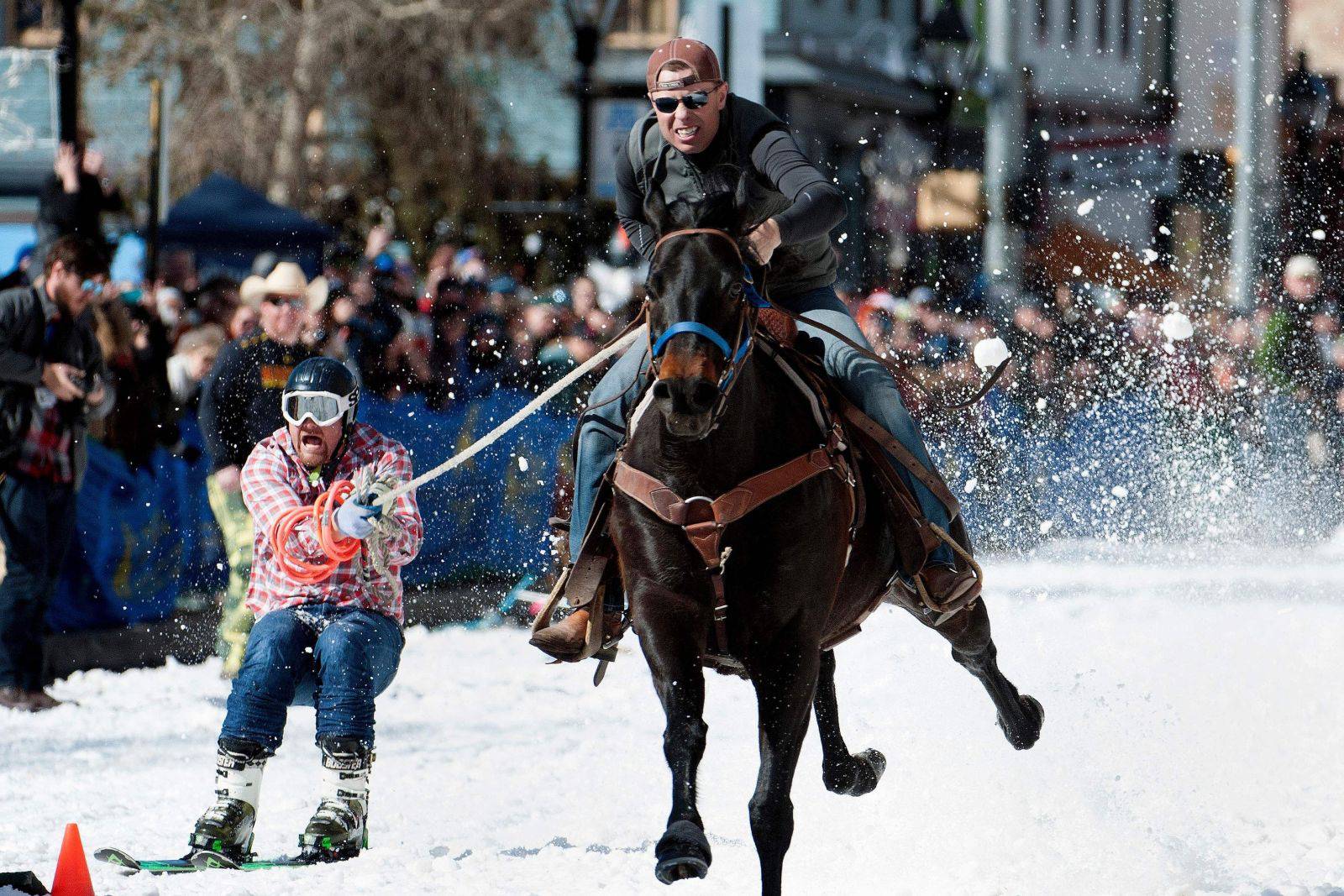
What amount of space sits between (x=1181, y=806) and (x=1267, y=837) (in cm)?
47

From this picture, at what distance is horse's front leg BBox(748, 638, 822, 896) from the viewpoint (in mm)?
5305

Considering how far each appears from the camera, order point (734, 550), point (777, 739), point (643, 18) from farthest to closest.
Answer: point (643, 18)
point (777, 739)
point (734, 550)

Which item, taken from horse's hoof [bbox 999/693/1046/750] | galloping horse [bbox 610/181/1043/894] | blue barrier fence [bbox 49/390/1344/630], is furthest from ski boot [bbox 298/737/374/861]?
blue barrier fence [bbox 49/390/1344/630]

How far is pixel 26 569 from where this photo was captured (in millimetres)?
9211

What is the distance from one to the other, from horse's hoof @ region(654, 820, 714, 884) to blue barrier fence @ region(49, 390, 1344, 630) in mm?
6013

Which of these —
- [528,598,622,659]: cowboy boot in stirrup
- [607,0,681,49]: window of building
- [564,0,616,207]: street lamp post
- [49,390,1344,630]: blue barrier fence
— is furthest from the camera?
[607,0,681,49]: window of building

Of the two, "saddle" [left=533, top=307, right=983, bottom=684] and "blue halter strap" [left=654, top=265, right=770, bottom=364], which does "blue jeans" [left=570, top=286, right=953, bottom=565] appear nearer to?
"saddle" [left=533, top=307, right=983, bottom=684]

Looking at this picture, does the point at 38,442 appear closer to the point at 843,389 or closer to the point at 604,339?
the point at 843,389

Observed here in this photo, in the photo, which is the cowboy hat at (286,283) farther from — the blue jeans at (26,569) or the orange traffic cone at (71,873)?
the orange traffic cone at (71,873)

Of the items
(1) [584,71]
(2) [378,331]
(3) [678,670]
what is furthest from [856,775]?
(1) [584,71]

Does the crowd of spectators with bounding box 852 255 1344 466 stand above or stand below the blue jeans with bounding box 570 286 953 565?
below

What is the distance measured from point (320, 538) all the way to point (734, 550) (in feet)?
5.01

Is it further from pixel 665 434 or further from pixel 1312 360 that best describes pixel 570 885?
pixel 1312 360

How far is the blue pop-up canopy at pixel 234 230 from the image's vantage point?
14938 millimetres
